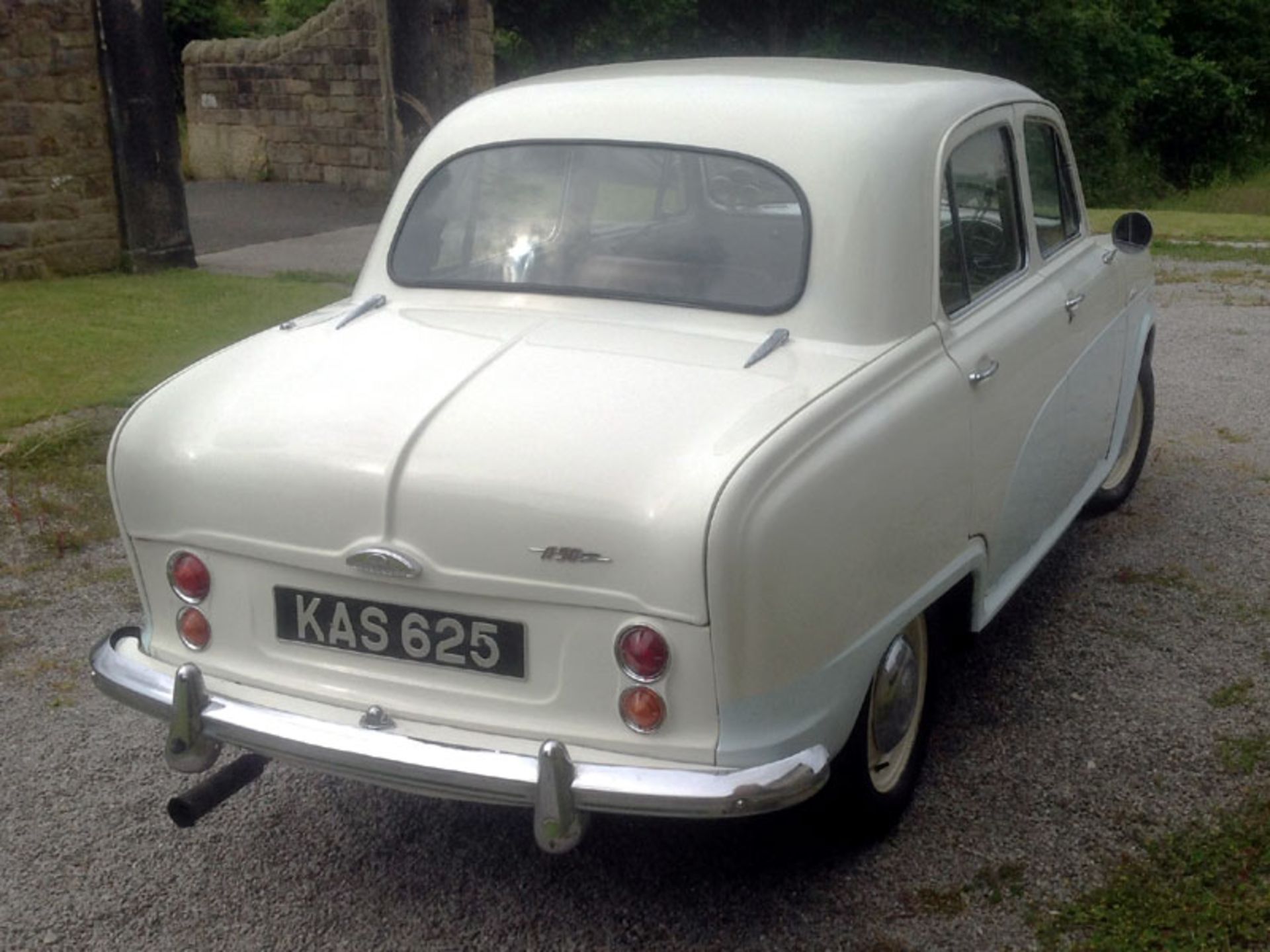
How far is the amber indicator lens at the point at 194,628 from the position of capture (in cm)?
340

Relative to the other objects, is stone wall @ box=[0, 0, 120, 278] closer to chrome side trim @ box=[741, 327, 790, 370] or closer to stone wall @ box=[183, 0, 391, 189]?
stone wall @ box=[183, 0, 391, 189]

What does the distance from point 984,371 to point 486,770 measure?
1686 mm

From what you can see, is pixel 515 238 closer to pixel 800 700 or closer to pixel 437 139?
pixel 437 139

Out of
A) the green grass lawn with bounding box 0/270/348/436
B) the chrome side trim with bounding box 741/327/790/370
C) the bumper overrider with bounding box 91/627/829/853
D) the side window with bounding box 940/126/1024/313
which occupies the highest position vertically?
the side window with bounding box 940/126/1024/313

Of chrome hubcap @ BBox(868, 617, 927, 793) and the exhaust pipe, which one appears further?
chrome hubcap @ BBox(868, 617, 927, 793)

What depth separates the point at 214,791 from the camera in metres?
3.44

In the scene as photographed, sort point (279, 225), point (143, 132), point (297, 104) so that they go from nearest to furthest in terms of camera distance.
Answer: point (143, 132) < point (279, 225) < point (297, 104)

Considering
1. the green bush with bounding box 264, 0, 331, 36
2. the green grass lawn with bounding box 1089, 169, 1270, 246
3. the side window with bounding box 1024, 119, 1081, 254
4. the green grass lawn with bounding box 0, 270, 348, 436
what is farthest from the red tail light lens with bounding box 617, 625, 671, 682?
the green bush with bounding box 264, 0, 331, 36

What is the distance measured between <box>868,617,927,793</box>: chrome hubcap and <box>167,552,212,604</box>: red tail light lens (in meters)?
1.50

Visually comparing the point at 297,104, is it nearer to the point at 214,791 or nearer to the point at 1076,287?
the point at 1076,287

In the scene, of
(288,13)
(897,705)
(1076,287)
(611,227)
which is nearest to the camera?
(897,705)

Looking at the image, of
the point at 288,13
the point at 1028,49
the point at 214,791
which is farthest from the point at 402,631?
the point at 288,13

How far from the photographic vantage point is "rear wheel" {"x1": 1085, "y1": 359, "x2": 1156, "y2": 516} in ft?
20.1

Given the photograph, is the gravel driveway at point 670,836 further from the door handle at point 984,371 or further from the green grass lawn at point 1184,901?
the door handle at point 984,371
